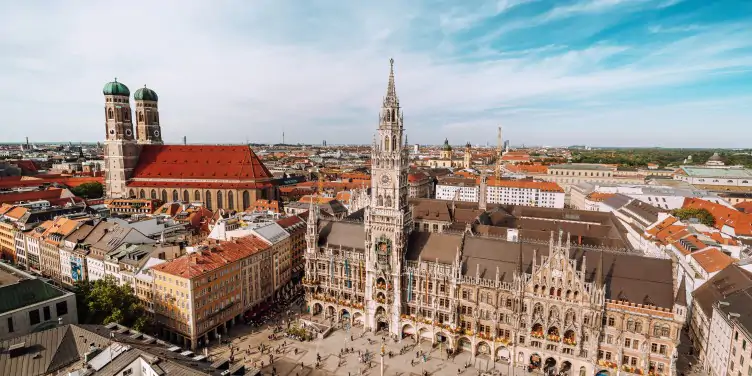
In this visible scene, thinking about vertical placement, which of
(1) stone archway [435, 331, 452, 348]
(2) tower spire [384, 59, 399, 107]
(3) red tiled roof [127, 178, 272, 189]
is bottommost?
(1) stone archway [435, 331, 452, 348]

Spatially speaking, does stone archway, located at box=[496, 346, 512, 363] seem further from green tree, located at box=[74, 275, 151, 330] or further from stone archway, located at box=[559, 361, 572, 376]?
green tree, located at box=[74, 275, 151, 330]

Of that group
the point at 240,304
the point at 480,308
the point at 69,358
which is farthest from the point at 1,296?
the point at 480,308

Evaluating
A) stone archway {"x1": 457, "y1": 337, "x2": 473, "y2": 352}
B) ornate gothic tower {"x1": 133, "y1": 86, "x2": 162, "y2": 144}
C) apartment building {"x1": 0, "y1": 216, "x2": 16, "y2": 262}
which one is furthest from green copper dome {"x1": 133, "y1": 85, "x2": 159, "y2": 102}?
stone archway {"x1": 457, "y1": 337, "x2": 473, "y2": 352}

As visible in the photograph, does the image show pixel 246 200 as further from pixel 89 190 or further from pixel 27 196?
pixel 89 190

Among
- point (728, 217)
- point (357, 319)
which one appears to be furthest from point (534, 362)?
point (728, 217)

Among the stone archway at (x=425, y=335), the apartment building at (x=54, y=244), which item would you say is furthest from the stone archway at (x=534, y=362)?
the apartment building at (x=54, y=244)

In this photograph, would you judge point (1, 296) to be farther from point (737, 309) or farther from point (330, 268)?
point (737, 309)

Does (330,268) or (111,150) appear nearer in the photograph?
(330,268)
